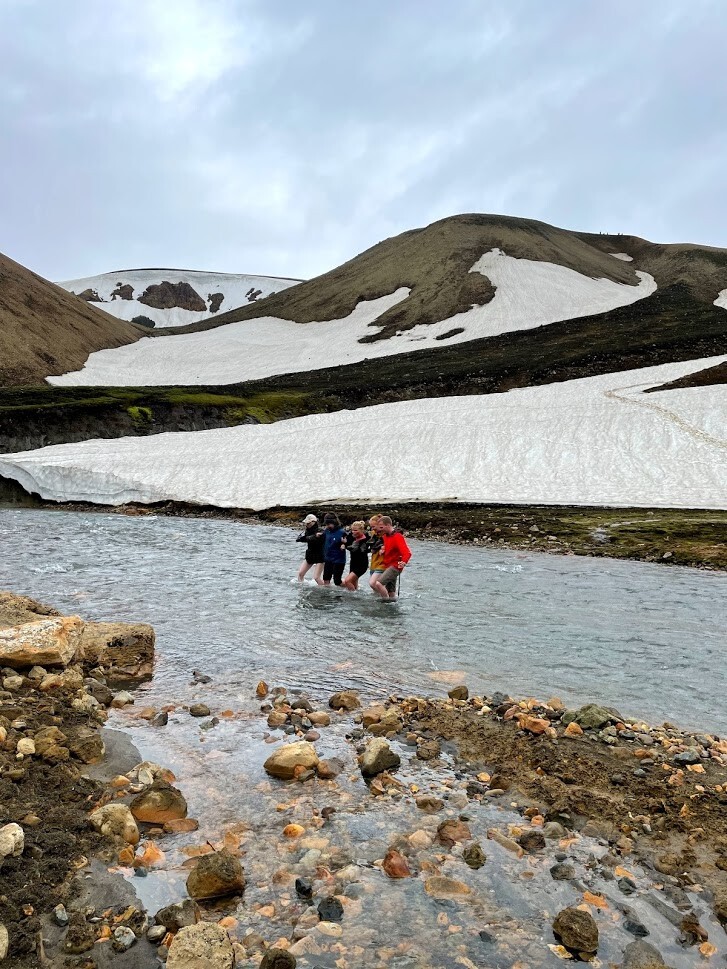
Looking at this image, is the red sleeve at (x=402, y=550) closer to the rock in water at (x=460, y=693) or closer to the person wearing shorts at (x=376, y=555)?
the person wearing shorts at (x=376, y=555)

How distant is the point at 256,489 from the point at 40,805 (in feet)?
124

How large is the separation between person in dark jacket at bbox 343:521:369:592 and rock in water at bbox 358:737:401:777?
12.1 metres

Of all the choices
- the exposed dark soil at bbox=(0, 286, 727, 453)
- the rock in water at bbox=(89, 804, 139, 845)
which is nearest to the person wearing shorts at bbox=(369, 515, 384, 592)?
the rock in water at bbox=(89, 804, 139, 845)

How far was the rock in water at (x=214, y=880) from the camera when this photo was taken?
6.36 metres

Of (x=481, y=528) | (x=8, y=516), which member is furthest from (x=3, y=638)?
(x=8, y=516)

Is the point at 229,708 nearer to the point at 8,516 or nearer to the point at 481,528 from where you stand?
the point at 481,528

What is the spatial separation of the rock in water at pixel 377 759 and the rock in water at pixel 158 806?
90.1 inches

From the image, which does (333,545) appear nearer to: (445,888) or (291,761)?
(291,761)

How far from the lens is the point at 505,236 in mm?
160250

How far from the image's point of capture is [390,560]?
20.4m

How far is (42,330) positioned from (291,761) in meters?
115

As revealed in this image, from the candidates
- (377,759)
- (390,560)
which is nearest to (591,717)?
(377,759)

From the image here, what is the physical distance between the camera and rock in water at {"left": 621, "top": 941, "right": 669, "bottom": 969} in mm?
5703

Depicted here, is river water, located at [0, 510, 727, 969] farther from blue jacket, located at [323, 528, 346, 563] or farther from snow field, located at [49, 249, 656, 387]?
snow field, located at [49, 249, 656, 387]
